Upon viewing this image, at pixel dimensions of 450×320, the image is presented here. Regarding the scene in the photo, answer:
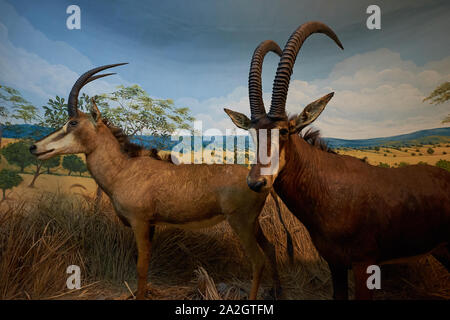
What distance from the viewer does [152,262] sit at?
11.8ft

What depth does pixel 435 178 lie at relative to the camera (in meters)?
2.34

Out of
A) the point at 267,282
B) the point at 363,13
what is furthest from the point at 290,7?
the point at 267,282

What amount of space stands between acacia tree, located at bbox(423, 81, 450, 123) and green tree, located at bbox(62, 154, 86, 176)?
7.14 m

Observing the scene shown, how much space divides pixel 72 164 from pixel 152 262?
10.8 feet

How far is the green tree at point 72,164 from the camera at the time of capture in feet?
18.1

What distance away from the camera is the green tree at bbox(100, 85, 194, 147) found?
5.30 metres

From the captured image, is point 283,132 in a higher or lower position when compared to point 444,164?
higher

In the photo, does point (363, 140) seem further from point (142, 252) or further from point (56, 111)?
point (56, 111)

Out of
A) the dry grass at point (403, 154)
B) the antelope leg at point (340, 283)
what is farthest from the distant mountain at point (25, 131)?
the dry grass at point (403, 154)

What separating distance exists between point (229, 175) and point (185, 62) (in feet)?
13.0

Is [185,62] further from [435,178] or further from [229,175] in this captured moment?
[435,178]

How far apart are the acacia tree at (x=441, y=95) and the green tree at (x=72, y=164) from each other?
23.4 ft

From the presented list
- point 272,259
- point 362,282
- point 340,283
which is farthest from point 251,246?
point 362,282

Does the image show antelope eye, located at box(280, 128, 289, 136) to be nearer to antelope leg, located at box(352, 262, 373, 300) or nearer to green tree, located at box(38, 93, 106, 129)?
antelope leg, located at box(352, 262, 373, 300)
